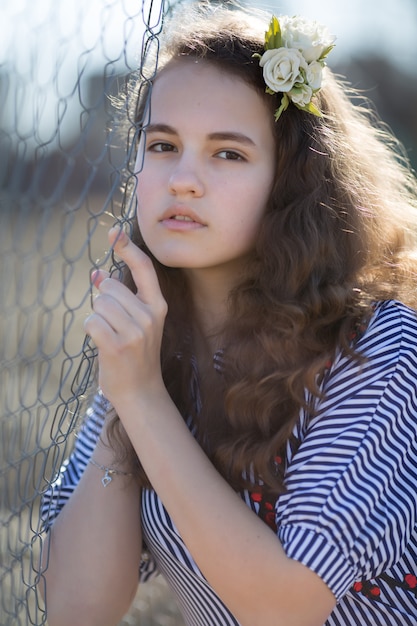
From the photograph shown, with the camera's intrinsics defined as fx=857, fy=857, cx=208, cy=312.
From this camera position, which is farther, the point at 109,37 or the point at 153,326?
the point at 109,37

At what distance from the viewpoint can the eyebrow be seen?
1444mm

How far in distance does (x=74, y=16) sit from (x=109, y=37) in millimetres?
175

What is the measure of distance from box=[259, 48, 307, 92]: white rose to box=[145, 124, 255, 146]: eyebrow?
4.1 inches

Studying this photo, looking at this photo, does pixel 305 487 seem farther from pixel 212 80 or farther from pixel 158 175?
pixel 212 80

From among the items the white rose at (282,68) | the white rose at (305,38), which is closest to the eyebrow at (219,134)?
the white rose at (282,68)

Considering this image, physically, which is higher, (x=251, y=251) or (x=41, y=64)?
(x=41, y=64)

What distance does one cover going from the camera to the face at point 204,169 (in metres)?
1.43

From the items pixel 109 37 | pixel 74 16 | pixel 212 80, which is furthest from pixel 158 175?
pixel 74 16

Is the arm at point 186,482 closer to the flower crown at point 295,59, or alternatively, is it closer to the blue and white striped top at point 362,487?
the blue and white striped top at point 362,487

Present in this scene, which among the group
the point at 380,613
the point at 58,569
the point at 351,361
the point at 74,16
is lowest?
the point at 58,569

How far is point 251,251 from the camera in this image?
1.55 m

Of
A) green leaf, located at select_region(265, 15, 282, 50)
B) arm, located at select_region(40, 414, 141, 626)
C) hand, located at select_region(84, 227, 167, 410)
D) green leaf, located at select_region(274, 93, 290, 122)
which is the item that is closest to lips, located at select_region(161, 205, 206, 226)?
hand, located at select_region(84, 227, 167, 410)

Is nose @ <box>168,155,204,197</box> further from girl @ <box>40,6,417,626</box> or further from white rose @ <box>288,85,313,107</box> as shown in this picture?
white rose @ <box>288,85,313,107</box>

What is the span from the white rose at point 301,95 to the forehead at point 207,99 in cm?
5
